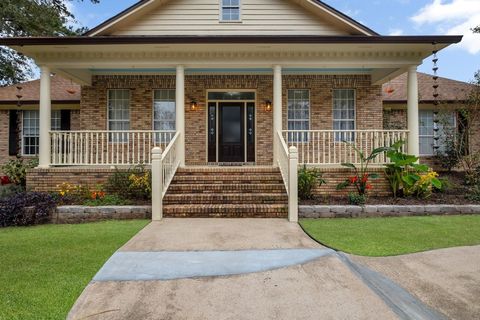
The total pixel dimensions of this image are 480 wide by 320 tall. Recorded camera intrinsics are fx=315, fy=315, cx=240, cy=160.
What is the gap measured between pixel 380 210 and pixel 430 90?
29.1 feet

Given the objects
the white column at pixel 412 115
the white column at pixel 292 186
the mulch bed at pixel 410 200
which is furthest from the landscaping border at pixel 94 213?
the white column at pixel 412 115

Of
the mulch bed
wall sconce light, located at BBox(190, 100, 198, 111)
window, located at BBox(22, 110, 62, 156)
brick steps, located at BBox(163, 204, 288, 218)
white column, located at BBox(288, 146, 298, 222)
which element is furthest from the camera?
window, located at BBox(22, 110, 62, 156)

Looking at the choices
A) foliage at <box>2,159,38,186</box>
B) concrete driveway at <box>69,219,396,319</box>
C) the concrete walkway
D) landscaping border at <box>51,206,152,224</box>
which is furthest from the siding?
concrete driveway at <box>69,219,396,319</box>

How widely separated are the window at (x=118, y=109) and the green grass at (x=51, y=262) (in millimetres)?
5321

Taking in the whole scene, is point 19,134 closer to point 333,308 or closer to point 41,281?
point 41,281

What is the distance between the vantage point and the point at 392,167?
8.48 m

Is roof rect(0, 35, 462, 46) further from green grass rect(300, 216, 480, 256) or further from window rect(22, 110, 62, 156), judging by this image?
window rect(22, 110, 62, 156)

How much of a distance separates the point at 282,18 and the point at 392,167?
6.82 m

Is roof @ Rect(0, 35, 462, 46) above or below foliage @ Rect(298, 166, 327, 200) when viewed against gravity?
above

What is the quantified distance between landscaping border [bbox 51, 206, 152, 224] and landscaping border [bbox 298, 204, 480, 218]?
3.85 metres

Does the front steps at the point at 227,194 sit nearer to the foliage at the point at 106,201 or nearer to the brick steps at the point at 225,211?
the brick steps at the point at 225,211

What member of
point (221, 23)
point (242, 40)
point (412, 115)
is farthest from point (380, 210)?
point (221, 23)

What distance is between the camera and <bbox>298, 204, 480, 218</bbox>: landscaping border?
7434 millimetres

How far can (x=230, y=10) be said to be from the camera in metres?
11.8
